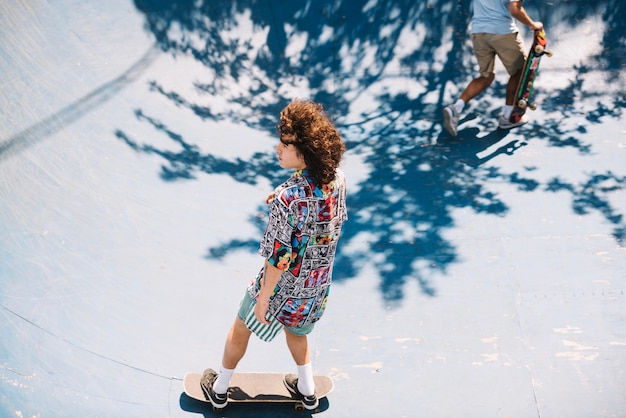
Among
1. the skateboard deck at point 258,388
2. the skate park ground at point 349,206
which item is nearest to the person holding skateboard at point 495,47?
the skate park ground at point 349,206

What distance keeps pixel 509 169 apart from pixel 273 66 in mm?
2597

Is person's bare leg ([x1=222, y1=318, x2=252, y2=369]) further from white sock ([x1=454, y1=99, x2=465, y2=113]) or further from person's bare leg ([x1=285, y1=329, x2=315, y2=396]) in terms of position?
white sock ([x1=454, y1=99, x2=465, y2=113])

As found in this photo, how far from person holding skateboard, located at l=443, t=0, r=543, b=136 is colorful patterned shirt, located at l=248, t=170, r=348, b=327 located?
3.08 metres

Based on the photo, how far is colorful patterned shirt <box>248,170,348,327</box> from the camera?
2.56 meters

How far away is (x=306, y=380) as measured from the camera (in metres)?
3.13

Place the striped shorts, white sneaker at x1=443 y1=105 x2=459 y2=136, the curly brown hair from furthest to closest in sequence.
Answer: white sneaker at x1=443 y1=105 x2=459 y2=136, the striped shorts, the curly brown hair

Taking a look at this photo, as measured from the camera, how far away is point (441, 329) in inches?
147

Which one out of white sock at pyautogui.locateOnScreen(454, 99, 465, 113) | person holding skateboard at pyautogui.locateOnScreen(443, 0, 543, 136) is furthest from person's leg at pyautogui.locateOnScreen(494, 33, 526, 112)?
white sock at pyautogui.locateOnScreen(454, 99, 465, 113)

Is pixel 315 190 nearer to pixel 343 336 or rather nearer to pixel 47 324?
pixel 343 336

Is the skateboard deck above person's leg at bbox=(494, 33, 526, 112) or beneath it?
beneath

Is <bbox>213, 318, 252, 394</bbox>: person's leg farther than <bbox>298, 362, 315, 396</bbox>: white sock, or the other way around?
<bbox>298, 362, 315, 396</bbox>: white sock

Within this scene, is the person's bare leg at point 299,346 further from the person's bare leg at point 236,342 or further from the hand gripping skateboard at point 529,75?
the hand gripping skateboard at point 529,75

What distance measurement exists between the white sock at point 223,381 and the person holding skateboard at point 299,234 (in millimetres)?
93

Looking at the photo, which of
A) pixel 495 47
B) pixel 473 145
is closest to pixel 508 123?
pixel 473 145
